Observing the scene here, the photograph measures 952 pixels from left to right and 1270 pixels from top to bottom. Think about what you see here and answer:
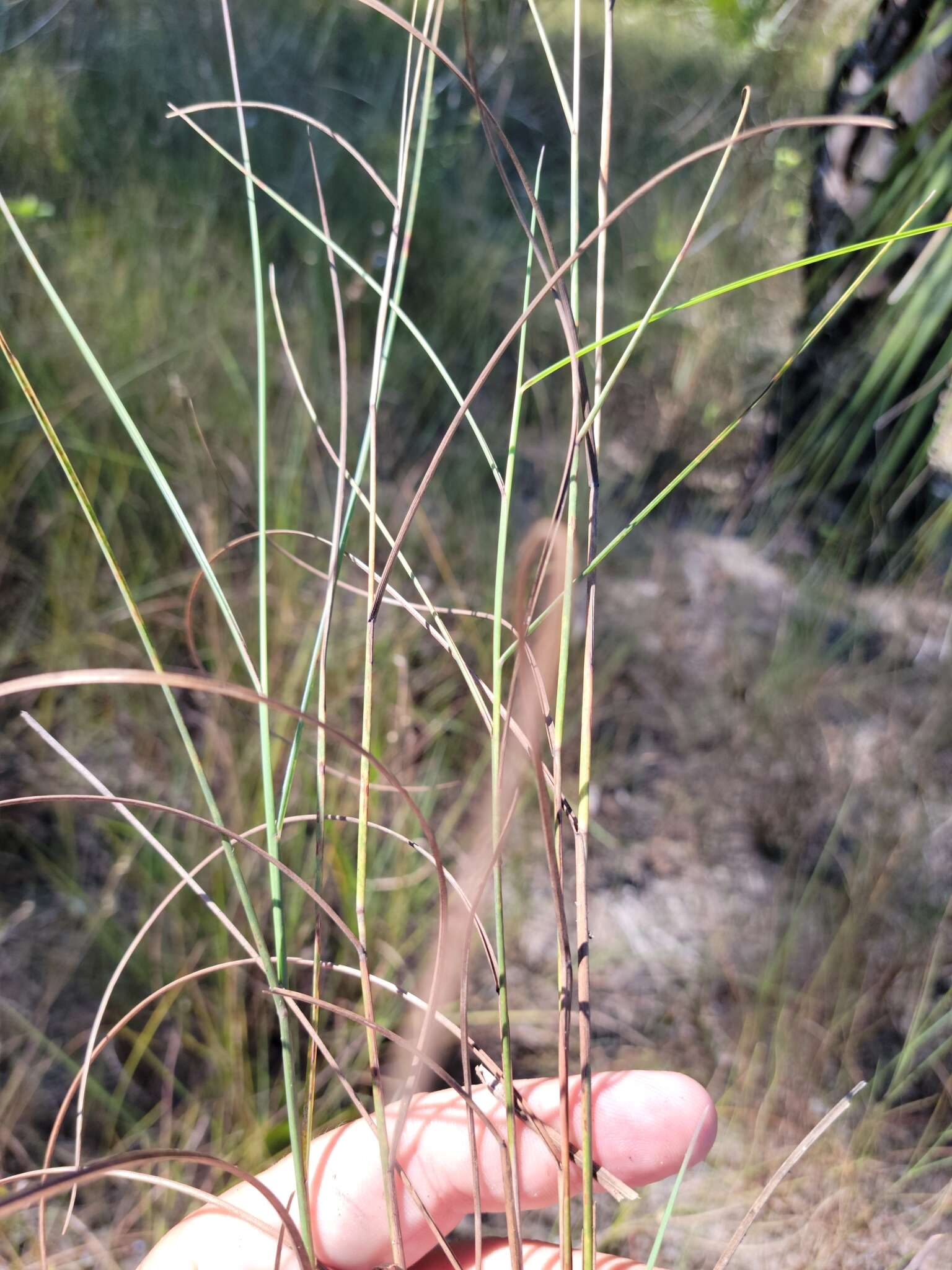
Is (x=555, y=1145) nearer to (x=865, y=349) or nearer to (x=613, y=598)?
(x=613, y=598)

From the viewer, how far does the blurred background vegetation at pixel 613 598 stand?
65cm

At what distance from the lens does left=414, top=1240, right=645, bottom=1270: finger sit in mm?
414

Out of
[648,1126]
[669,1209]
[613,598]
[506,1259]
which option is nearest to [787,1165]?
[669,1209]

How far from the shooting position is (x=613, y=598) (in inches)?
41.7

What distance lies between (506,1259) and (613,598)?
74 centimetres

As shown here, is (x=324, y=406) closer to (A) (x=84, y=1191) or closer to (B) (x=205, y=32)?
(A) (x=84, y=1191)

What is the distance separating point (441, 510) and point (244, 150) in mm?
724

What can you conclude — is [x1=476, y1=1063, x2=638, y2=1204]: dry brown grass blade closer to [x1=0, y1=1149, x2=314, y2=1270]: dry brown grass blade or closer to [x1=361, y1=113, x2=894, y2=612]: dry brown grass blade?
[x1=0, y1=1149, x2=314, y2=1270]: dry brown grass blade

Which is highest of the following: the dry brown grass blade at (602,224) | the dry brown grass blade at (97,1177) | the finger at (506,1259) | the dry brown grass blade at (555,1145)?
the dry brown grass blade at (602,224)

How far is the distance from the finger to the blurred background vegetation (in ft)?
0.60

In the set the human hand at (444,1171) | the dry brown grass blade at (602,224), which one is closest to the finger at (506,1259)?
the human hand at (444,1171)

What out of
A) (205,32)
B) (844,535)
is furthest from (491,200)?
(844,535)

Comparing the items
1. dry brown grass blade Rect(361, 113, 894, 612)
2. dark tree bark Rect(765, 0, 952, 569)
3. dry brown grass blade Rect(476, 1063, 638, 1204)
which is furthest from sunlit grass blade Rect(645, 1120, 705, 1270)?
dark tree bark Rect(765, 0, 952, 569)

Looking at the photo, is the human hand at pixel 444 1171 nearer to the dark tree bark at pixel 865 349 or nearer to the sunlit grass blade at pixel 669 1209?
the sunlit grass blade at pixel 669 1209
